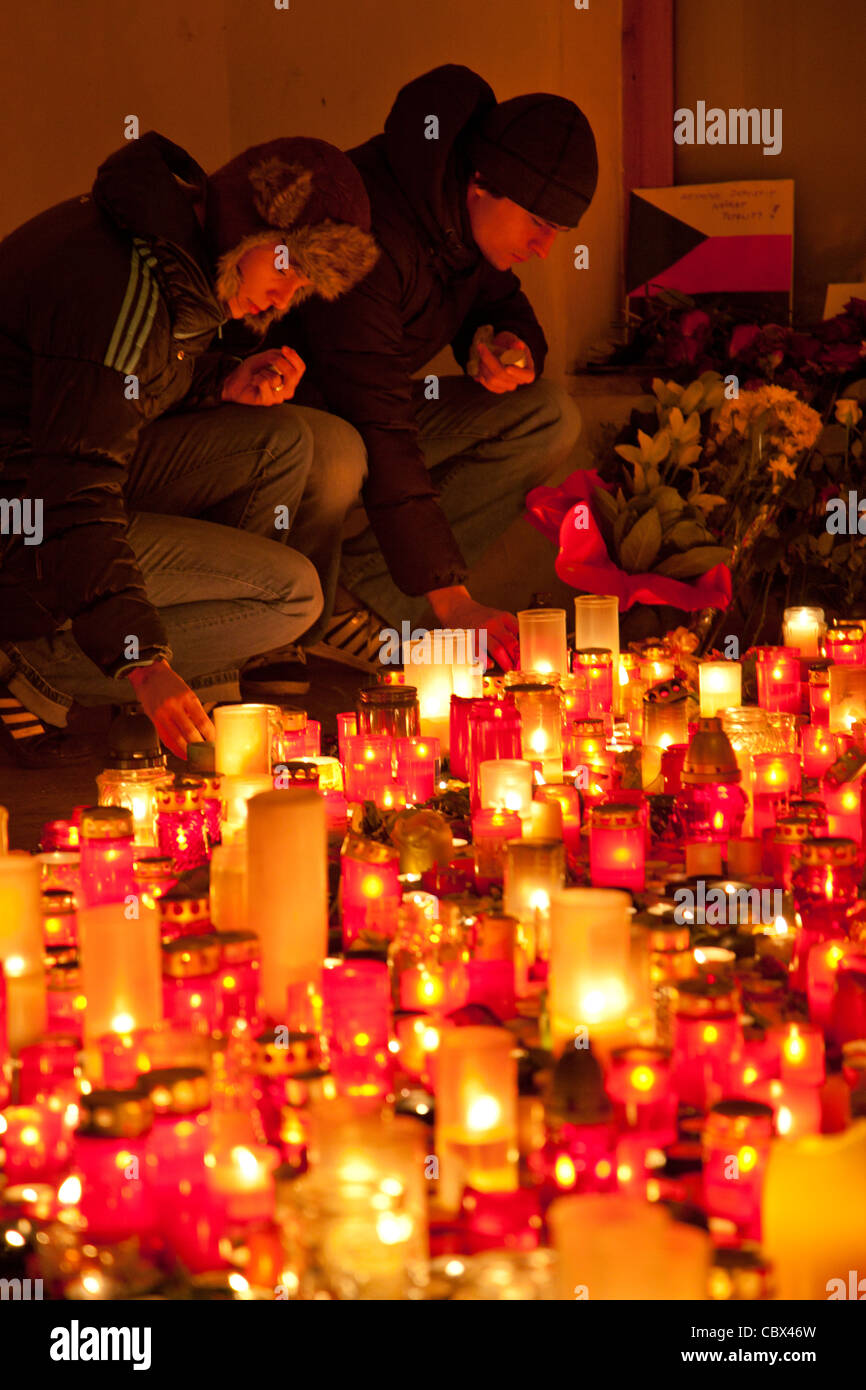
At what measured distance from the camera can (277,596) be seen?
116 inches

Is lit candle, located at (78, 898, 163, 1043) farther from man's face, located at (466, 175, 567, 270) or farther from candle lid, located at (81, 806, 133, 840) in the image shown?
man's face, located at (466, 175, 567, 270)

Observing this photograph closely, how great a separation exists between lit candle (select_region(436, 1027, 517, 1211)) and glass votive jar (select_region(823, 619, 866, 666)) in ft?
5.43

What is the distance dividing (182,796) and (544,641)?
0.83m

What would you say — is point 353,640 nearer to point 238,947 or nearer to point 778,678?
point 778,678

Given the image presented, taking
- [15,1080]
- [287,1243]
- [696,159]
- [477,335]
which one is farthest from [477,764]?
[696,159]

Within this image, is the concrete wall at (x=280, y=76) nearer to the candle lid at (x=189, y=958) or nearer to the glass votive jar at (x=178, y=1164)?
the candle lid at (x=189, y=958)

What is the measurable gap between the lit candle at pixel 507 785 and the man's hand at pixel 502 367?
1540 mm

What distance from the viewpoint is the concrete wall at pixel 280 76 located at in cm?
391

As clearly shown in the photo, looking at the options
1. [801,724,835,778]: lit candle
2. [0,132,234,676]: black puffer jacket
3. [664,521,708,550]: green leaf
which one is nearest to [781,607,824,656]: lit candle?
[664,521,708,550]: green leaf

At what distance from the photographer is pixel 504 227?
295 cm

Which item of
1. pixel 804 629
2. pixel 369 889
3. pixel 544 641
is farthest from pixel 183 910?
pixel 804 629

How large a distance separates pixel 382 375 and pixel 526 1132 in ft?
6.78

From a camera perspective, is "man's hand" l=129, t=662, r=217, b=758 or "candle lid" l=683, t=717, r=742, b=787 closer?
"candle lid" l=683, t=717, r=742, b=787

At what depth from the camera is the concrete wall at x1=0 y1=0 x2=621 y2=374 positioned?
3908 mm
